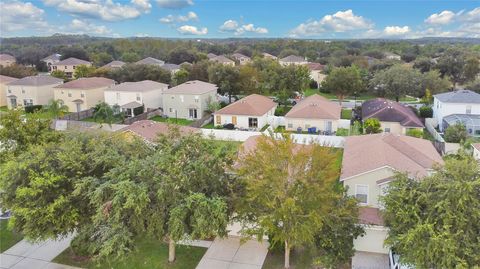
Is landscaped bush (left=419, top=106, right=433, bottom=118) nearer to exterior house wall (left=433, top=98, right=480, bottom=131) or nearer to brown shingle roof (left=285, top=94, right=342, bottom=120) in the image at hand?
exterior house wall (left=433, top=98, right=480, bottom=131)

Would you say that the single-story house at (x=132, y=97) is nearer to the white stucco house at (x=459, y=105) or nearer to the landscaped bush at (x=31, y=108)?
the landscaped bush at (x=31, y=108)

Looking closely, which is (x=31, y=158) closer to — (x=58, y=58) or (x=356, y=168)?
(x=356, y=168)

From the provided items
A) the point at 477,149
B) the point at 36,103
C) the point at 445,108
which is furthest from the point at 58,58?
the point at 477,149

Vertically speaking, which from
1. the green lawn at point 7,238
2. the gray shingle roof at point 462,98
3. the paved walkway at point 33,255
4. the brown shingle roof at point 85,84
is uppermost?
the brown shingle roof at point 85,84

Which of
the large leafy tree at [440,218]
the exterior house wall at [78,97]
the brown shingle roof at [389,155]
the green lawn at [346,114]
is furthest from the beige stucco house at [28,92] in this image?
the large leafy tree at [440,218]

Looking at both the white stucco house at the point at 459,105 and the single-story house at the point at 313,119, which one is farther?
the single-story house at the point at 313,119

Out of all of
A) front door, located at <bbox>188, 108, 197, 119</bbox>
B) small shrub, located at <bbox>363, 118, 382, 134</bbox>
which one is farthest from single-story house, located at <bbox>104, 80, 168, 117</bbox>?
small shrub, located at <bbox>363, 118, 382, 134</bbox>

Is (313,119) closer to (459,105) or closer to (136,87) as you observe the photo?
(459,105)
